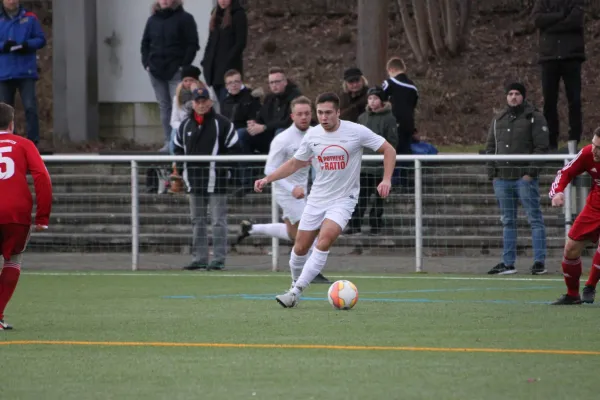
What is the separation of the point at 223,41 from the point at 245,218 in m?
3.00

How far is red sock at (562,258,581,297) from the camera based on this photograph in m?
11.7

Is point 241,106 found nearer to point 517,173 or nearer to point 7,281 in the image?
point 517,173

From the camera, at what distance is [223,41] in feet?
62.7

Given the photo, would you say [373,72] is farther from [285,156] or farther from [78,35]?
[285,156]

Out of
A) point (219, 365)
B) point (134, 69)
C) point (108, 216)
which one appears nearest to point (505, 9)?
point (134, 69)

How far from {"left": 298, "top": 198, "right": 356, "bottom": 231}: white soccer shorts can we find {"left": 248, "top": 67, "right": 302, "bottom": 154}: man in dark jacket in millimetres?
5247

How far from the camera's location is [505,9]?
1315 inches

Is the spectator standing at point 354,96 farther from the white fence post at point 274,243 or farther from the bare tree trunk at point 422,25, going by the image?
the bare tree trunk at point 422,25

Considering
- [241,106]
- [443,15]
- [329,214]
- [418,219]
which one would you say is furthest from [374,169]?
[443,15]

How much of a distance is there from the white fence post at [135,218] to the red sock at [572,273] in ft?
21.5

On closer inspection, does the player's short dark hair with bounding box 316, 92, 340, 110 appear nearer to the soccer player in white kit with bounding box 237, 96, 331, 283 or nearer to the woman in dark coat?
the soccer player in white kit with bounding box 237, 96, 331, 283

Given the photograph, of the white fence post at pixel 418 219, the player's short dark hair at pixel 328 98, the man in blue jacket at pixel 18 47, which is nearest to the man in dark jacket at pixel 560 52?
the white fence post at pixel 418 219

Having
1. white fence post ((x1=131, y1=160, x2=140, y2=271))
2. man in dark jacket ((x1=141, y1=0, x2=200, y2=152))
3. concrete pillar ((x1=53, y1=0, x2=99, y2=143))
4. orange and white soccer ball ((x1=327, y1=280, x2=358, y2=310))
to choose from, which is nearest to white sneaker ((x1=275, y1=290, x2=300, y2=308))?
orange and white soccer ball ((x1=327, y1=280, x2=358, y2=310))

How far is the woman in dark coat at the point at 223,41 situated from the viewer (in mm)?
18812
